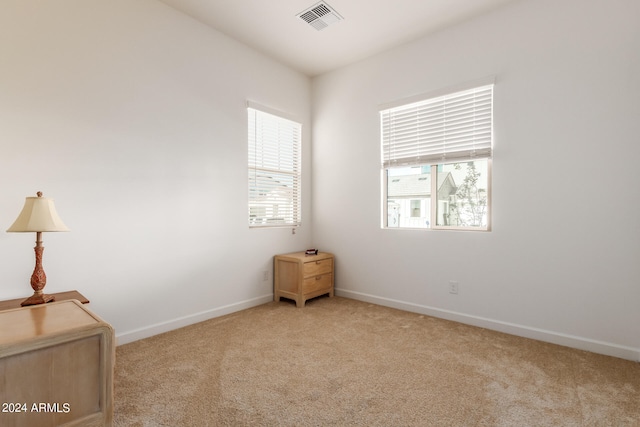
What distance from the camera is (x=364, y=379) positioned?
82.0 inches

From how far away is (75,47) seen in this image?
2402 millimetres

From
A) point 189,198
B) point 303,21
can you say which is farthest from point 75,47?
point 303,21

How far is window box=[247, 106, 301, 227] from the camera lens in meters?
3.71

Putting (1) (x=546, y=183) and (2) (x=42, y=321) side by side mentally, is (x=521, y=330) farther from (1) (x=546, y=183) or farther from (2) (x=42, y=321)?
(2) (x=42, y=321)

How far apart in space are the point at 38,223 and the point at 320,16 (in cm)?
282

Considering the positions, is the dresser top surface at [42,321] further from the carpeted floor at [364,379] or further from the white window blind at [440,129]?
the white window blind at [440,129]

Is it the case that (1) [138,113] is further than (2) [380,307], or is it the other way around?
(2) [380,307]

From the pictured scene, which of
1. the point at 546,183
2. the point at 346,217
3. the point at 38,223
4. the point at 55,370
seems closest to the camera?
the point at 55,370

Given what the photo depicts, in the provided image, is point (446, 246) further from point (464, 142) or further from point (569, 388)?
point (569, 388)

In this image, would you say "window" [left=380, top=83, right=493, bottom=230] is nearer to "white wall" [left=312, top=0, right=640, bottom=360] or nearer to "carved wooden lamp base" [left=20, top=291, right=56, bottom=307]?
"white wall" [left=312, top=0, right=640, bottom=360]

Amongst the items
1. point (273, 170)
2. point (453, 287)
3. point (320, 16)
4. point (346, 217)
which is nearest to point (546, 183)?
point (453, 287)

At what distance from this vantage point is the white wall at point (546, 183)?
2.39m

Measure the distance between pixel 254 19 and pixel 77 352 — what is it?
307 centimetres

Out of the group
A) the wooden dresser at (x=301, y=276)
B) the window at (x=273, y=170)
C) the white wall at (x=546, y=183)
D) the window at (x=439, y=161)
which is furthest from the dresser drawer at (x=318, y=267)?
the window at (x=439, y=161)
